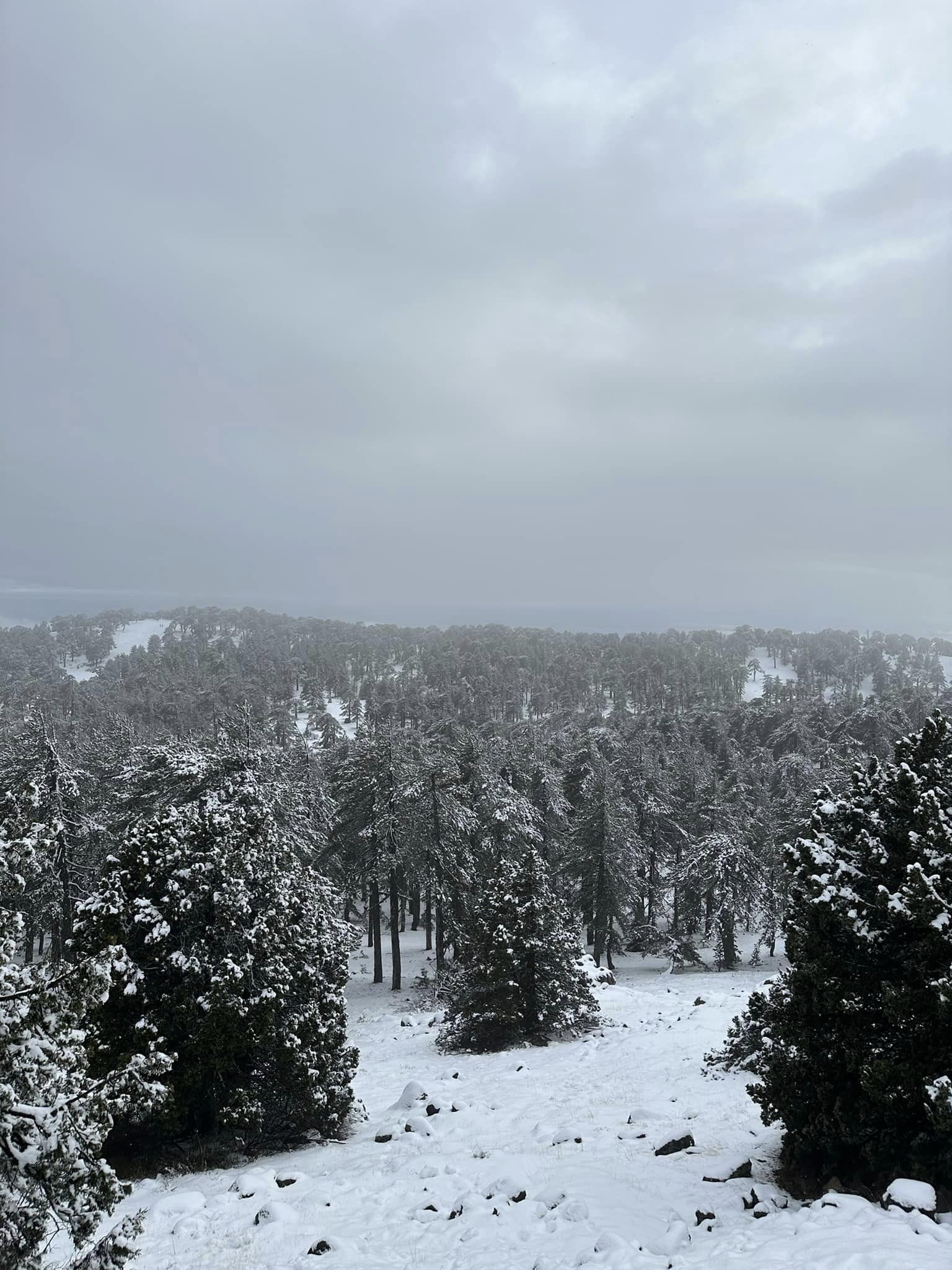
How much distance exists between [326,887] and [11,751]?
2048 cm

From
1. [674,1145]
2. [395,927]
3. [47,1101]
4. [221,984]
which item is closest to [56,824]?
[395,927]

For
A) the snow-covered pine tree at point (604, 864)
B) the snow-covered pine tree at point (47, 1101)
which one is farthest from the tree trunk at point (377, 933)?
the snow-covered pine tree at point (47, 1101)

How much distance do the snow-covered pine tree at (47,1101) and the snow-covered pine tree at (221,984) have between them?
4593 mm

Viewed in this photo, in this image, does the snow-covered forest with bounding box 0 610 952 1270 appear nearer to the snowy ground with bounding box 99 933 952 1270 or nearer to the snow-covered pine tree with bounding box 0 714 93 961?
the snowy ground with bounding box 99 933 952 1270

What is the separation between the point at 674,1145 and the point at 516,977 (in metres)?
9.64

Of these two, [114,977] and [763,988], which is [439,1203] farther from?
[763,988]

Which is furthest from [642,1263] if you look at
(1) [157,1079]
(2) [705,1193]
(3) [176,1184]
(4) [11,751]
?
(4) [11,751]

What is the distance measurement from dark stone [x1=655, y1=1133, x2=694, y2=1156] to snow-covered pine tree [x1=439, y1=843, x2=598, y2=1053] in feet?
29.6

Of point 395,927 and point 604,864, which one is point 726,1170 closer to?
point 395,927

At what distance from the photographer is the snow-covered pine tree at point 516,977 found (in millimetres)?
20031

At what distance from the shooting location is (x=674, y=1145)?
442 inches

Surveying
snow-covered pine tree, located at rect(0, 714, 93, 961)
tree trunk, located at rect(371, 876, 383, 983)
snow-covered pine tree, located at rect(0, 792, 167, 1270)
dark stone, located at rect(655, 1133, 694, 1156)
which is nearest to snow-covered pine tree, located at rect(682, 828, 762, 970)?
tree trunk, located at rect(371, 876, 383, 983)

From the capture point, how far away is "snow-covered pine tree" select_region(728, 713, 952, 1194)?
27.1ft

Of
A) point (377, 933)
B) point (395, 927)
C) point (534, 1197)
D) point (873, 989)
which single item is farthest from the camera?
point (377, 933)
